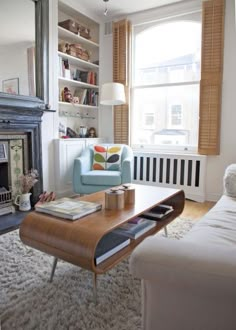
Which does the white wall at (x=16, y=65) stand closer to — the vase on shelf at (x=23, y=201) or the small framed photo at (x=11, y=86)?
the small framed photo at (x=11, y=86)

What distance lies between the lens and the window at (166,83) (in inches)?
147

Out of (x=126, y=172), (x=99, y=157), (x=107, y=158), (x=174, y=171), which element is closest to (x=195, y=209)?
(x=174, y=171)

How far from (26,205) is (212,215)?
2.18 m

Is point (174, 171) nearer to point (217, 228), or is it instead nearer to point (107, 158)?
point (107, 158)

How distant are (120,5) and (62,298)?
3.75 metres

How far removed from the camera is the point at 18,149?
10.4 ft

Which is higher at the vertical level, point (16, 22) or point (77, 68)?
point (16, 22)

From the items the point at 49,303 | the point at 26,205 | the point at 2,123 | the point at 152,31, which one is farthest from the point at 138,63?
the point at 49,303

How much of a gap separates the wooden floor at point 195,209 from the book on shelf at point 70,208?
1.59m

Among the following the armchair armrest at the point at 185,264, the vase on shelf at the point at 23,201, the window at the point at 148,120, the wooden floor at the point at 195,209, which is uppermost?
the window at the point at 148,120

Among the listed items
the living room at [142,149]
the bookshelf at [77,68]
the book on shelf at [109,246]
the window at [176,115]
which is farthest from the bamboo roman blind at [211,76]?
the book on shelf at [109,246]

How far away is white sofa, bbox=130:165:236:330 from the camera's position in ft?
2.33

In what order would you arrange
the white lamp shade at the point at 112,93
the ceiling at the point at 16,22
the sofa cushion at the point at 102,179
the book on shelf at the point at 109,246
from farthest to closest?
the white lamp shade at the point at 112,93
the sofa cushion at the point at 102,179
the ceiling at the point at 16,22
the book on shelf at the point at 109,246

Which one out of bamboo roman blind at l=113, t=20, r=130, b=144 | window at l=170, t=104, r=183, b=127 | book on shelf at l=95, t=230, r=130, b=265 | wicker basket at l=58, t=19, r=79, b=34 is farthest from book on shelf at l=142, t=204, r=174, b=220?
wicker basket at l=58, t=19, r=79, b=34
